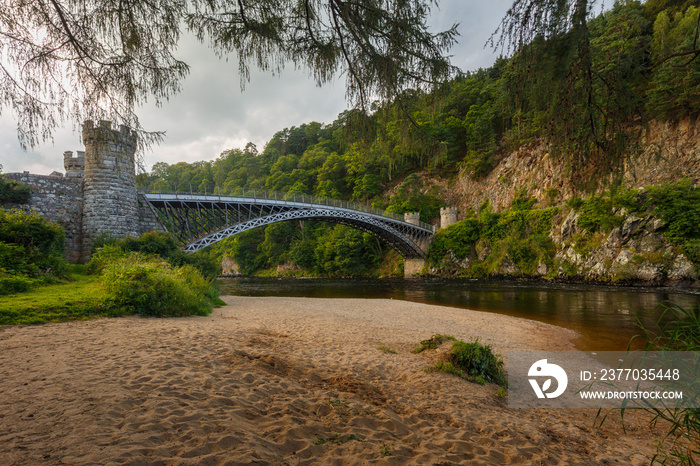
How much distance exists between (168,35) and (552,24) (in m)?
3.78

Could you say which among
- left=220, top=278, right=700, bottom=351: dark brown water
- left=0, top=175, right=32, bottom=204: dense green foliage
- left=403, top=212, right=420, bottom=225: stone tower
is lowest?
left=220, top=278, right=700, bottom=351: dark brown water

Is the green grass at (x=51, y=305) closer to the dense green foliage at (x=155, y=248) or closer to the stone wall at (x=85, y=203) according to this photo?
the dense green foliage at (x=155, y=248)

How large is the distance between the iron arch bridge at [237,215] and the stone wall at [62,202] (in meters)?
2.87

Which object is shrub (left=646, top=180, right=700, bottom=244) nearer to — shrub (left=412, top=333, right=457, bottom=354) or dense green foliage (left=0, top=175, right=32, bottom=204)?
shrub (left=412, top=333, right=457, bottom=354)

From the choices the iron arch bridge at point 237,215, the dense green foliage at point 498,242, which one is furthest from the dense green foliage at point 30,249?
the dense green foliage at point 498,242

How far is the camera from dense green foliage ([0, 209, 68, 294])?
7.71m

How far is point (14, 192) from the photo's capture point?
40.0 feet

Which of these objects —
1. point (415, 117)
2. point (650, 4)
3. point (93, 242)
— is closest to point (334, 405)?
point (415, 117)

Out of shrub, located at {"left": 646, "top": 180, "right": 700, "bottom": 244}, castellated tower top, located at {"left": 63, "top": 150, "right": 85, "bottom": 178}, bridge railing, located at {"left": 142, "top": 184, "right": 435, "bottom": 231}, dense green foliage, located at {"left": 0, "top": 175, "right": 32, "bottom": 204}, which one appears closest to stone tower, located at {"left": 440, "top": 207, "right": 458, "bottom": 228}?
A: bridge railing, located at {"left": 142, "top": 184, "right": 435, "bottom": 231}

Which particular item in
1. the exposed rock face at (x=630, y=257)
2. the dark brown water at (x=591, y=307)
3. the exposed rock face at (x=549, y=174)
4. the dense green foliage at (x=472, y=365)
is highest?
the exposed rock face at (x=549, y=174)

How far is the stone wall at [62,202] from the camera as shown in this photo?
13.0 metres

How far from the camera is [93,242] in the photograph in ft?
44.6

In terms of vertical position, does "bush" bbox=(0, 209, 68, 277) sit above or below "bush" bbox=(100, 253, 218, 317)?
above

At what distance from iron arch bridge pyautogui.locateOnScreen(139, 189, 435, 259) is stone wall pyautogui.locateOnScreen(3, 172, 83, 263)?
2873mm
